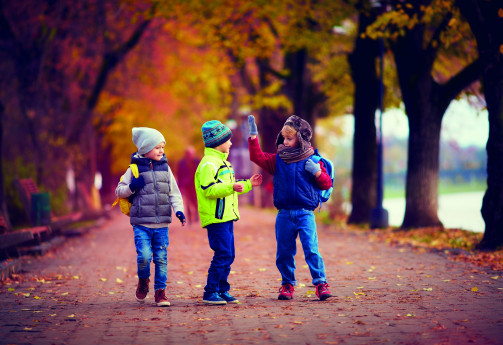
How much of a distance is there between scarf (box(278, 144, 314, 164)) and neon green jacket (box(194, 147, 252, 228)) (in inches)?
21.3

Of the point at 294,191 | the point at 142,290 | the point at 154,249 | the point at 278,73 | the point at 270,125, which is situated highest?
the point at 278,73

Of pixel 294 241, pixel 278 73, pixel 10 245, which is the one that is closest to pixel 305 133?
pixel 294 241

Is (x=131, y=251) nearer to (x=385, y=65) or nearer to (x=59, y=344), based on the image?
(x=59, y=344)

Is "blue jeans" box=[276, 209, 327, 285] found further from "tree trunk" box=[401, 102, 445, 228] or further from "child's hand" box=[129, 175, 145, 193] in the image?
"tree trunk" box=[401, 102, 445, 228]

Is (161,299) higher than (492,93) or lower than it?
lower

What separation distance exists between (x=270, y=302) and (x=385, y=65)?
587 inches

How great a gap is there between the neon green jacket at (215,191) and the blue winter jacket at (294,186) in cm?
47

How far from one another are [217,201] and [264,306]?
43.1 inches

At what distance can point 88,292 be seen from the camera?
28.5ft

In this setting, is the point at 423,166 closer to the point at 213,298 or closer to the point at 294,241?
the point at 294,241

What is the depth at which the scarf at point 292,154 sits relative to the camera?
7.48 meters

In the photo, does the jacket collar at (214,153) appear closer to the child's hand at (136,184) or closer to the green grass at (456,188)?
the child's hand at (136,184)

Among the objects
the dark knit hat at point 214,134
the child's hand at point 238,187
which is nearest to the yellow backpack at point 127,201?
the dark knit hat at point 214,134

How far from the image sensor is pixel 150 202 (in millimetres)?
7508
